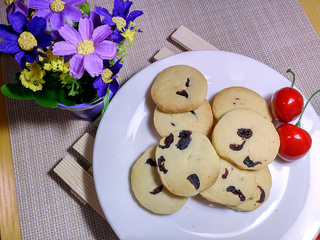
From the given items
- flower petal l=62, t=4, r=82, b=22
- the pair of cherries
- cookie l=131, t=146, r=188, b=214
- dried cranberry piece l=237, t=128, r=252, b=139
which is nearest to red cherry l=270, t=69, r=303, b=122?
the pair of cherries

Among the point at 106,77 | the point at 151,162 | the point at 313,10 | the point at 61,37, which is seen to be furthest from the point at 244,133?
the point at 313,10

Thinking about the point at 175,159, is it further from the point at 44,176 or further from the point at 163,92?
the point at 44,176

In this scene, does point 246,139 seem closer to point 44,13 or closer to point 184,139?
point 184,139

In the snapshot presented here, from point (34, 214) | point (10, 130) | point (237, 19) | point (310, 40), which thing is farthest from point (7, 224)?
point (310, 40)

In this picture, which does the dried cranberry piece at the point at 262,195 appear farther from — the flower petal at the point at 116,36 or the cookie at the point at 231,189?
the flower petal at the point at 116,36

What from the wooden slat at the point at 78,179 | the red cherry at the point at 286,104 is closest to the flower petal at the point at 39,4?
the wooden slat at the point at 78,179
